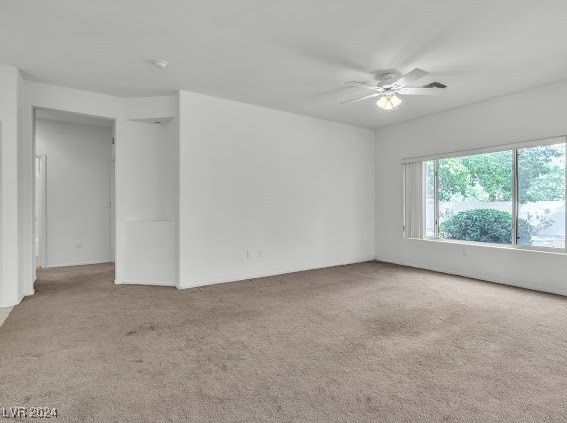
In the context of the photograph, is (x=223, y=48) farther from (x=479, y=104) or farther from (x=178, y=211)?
(x=479, y=104)

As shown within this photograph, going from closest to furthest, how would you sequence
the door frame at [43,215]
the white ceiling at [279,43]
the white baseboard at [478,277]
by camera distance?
the white ceiling at [279,43] → the white baseboard at [478,277] → the door frame at [43,215]

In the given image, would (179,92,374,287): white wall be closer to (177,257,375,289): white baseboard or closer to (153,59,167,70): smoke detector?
(177,257,375,289): white baseboard

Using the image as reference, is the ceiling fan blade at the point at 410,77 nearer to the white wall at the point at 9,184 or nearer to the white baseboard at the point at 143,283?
the white baseboard at the point at 143,283

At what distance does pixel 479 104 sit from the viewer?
479cm

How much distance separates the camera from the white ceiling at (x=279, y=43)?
8.14 feet

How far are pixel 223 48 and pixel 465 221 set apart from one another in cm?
455

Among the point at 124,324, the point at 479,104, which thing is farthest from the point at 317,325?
the point at 479,104

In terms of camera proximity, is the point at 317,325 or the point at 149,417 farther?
the point at 317,325

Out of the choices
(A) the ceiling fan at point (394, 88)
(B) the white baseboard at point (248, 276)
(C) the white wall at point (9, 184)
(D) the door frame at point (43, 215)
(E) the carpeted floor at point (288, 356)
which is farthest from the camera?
(D) the door frame at point (43, 215)

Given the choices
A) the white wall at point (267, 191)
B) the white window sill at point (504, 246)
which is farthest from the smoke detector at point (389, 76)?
the white window sill at point (504, 246)

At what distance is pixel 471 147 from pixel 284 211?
312cm

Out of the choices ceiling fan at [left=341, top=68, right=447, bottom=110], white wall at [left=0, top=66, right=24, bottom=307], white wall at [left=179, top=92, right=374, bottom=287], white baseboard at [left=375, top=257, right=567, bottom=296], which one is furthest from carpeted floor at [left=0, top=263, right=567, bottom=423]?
ceiling fan at [left=341, top=68, right=447, bottom=110]

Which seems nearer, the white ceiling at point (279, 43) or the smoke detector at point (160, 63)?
the white ceiling at point (279, 43)

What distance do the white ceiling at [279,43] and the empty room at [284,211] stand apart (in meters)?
0.03
